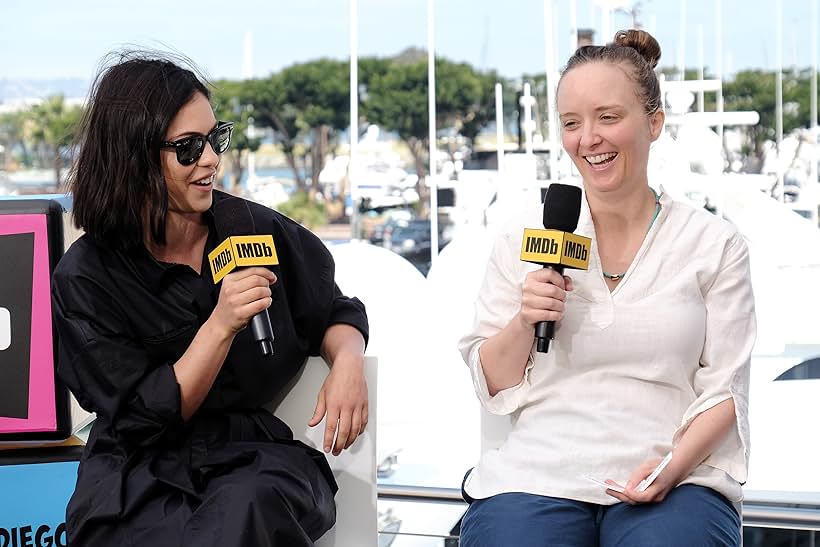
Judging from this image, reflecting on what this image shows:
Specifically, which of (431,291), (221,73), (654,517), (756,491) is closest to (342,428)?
(654,517)

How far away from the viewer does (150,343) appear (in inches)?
58.9

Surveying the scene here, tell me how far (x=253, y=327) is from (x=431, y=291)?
231 centimetres

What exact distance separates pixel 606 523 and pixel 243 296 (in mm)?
606

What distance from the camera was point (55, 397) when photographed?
182 cm

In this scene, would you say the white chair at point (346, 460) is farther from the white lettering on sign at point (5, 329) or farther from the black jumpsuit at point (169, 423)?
the white lettering on sign at point (5, 329)

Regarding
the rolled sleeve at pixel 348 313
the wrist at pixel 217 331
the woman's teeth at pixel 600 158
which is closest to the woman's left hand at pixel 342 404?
the rolled sleeve at pixel 348 313

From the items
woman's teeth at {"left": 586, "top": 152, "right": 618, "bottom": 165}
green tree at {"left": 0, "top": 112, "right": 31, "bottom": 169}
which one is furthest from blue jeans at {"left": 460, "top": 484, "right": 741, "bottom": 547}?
green tree at {"left": 0, "top": 112, "right": 31, "bottom": 169}

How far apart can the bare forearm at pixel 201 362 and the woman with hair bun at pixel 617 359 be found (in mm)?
397

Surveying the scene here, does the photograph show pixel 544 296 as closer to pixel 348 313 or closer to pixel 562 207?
pixel 562 207

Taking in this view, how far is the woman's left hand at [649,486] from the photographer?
140 cm

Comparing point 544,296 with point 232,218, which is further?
point 232,218

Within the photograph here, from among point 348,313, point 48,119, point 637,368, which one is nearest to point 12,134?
point 48,119

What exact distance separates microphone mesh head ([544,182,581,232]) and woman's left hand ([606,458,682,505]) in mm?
353

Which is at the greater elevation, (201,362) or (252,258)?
(252,258)
